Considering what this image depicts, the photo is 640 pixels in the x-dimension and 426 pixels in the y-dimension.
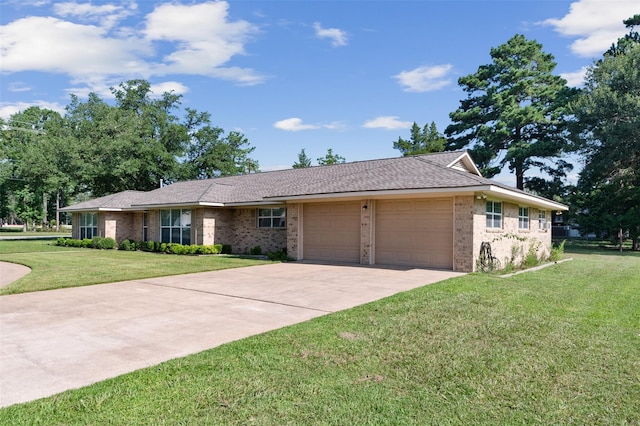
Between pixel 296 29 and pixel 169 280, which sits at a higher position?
pixel 296 29

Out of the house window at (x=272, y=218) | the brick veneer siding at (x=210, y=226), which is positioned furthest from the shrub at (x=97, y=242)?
the house window at (x=272, y=218)

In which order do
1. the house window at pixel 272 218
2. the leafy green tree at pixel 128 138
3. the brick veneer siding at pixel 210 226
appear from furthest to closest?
the leafy green tree at pixel 128 138
the brick veneer siding at pixel 210 226
the house window at pixel 272 218

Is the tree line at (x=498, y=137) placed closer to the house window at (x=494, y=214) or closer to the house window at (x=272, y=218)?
the house window at (x=494, y=214)

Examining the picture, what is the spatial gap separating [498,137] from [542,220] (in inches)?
582

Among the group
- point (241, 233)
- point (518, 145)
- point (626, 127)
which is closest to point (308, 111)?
point (241, 233)

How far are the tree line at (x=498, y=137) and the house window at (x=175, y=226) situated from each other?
1437 cm

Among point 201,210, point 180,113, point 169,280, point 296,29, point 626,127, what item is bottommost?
point 169,280

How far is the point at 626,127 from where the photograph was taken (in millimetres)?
24703

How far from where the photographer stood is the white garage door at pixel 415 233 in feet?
43.5

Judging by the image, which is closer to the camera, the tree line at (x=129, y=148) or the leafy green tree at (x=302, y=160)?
the tree line at (x=129, y=148)

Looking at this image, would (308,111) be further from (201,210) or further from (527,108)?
(527,108)

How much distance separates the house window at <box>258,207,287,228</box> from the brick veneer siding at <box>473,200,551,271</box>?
9.48 meters

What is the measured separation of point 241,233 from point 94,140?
25.2 meters

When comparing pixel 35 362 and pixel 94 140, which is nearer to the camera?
pixel 35 362
